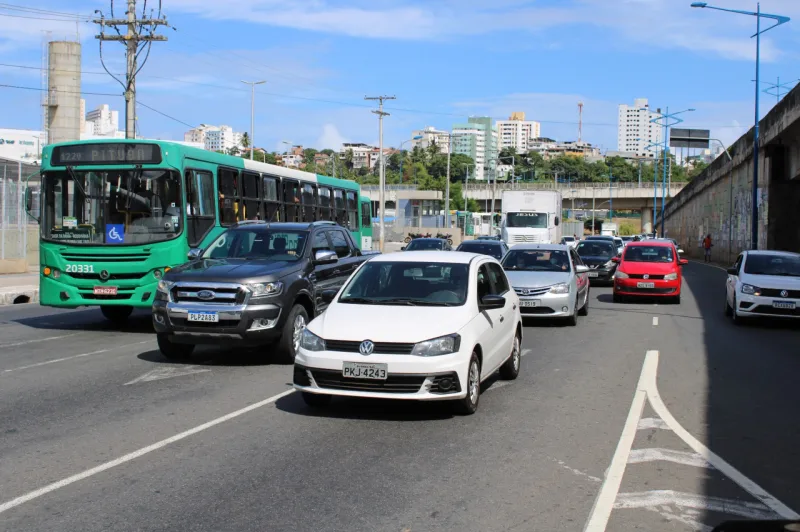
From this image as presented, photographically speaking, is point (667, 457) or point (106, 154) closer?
point (667, 457)

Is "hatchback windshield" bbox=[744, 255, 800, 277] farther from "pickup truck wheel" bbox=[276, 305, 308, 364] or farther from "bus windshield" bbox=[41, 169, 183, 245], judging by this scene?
"bus windshield" bbox=[41, 169, 183, 245]

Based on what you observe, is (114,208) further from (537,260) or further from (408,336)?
(537,260)

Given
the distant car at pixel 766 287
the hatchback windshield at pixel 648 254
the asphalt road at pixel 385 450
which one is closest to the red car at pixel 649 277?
the hatchback windshield at pixel 648 254

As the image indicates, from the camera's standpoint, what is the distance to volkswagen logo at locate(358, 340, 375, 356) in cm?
Answer: 771

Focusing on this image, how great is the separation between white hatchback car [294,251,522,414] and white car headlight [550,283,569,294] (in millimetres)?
7367

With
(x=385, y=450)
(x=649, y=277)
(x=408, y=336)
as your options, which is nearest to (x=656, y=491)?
(x=385, y=450)

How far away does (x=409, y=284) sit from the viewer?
911 centimetres

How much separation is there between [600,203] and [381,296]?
425 ft

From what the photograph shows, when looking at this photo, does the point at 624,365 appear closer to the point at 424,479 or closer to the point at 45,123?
the point at 424,479

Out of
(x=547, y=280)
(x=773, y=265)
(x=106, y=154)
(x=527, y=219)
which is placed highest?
(x=106, y=154)

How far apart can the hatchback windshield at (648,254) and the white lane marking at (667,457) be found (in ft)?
56.9

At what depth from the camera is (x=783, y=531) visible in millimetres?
3012

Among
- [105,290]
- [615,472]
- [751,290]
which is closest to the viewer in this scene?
[615,472]

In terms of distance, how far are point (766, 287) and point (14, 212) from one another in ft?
74.0
